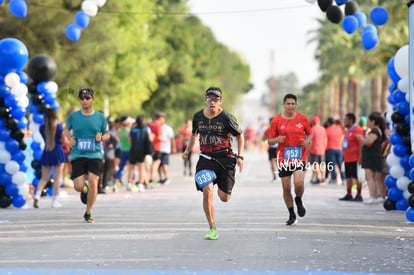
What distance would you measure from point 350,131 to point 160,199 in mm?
4110

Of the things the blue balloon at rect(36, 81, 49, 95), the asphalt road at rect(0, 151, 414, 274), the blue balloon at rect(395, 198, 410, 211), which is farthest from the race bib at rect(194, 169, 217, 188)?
the blue balloon at rect(36, 81, 49, 95)

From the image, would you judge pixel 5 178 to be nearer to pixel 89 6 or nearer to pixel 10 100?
pixel 10 100

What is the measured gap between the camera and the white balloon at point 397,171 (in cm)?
1638

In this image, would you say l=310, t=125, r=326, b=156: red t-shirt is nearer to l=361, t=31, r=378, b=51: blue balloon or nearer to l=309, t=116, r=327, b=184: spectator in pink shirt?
l=309, t=116, r=327, b=184: spectator in pink shirt

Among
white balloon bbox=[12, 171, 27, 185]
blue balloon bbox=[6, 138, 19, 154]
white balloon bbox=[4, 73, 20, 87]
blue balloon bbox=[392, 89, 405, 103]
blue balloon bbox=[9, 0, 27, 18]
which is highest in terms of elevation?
blue balloon bbox=[9, 0, 27, 18]

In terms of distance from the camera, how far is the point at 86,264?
9750mm

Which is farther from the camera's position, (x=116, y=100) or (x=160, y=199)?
(x=116, y=100)

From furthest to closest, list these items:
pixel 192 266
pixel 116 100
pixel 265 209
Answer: pixel 116 100 < pixel 265 209 < pixel 192 266

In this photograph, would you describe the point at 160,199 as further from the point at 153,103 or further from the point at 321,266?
the point at 153,103

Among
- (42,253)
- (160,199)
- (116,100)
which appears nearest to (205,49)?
(116,100)

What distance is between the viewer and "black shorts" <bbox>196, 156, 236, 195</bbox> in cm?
1218

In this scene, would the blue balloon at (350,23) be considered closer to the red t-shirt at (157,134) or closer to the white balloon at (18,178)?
the red t-shirt at (157,134)

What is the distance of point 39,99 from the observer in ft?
64.4

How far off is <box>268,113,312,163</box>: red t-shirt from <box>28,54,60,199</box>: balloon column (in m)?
6.43
